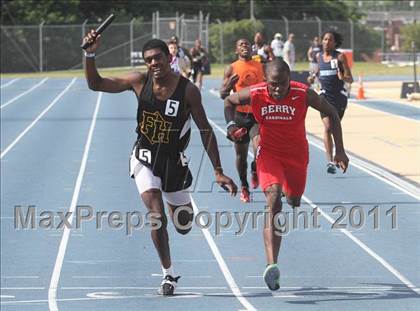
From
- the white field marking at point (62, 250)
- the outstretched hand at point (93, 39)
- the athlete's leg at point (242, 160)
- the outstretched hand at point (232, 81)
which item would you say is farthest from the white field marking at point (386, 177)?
the outstretched hand at point (93, 39)

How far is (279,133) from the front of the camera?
950 centimetres

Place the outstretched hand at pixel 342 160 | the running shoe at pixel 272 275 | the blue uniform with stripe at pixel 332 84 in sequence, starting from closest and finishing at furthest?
the running shoe at pixel 272 275 < the outstretched hand at pixel 342 160 < the blue uniform with stripe at pixel 332 84

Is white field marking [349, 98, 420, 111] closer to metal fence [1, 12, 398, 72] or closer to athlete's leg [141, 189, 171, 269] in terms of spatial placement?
athlete's leg [141, 189, 171, 269]

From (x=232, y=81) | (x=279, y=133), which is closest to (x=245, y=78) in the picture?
(x=232, y=81)

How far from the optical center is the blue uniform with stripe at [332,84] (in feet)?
52.6

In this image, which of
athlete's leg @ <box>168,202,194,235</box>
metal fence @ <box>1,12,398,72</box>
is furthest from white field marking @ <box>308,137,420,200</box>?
metal fence @ <box>1,12,398,72</box>

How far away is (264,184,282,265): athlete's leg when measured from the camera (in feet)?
30.3

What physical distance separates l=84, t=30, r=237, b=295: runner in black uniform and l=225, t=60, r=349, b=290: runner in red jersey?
1.61 feet

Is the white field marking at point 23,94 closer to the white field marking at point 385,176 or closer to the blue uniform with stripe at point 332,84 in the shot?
the white field marking at point 385,176

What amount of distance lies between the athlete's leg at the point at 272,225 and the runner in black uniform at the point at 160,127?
0.49 meters

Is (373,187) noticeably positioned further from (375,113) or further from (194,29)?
(194,29)

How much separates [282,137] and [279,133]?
0.22 feet

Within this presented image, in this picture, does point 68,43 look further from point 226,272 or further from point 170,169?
point 170,169

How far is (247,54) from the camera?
46.4ft
